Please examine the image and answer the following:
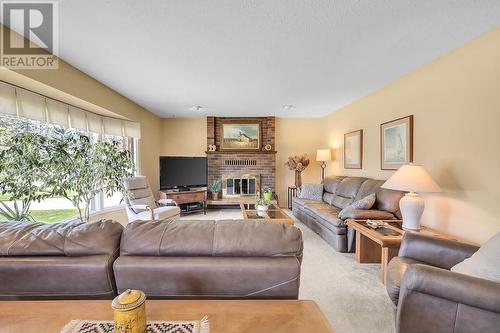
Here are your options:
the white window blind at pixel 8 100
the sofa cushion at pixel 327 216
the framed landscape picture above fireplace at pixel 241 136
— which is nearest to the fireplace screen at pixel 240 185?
the framed landscape picture above fireplace at pixel 241 136

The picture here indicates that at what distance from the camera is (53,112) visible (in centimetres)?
287

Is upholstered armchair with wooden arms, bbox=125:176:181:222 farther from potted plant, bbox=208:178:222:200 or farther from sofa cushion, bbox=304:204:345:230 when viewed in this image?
sofa cushion, bbox=304:204:345:230

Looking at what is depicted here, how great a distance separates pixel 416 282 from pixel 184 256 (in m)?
1.24

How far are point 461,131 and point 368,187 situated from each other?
144 centimetres

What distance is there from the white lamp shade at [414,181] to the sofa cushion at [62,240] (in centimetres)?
261

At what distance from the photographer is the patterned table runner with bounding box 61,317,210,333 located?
0.74 meters

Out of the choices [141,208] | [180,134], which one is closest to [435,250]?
[141,208]

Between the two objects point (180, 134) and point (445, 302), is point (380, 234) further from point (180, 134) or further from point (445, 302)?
point (180, 134)

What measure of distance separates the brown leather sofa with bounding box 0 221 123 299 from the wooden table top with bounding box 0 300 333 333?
15cm

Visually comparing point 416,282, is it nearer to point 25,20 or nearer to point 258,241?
point 258,241

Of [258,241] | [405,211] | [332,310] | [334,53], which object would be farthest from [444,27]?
[332,310]

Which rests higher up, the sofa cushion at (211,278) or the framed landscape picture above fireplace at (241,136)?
the framed landscape picture above fireplace at (241,136)

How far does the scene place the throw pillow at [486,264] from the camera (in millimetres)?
1267

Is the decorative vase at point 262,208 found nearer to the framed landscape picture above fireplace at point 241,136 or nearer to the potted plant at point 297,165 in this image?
the potted plant at point 297,165
